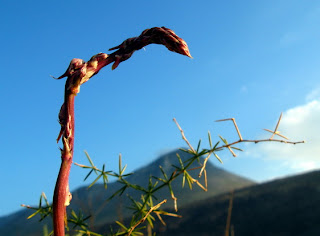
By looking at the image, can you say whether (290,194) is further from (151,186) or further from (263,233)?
(151,186)

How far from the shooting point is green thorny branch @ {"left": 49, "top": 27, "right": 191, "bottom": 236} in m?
0.78

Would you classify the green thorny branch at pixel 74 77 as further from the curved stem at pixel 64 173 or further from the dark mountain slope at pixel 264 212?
the dark mountain slope at pixel 264 212

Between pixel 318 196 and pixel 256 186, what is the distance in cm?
209

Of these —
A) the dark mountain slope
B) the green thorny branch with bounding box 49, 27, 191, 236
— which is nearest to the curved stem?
the green thorny branch with bounding box 49, 27, 191, 236

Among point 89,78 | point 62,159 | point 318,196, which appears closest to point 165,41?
point 89,78

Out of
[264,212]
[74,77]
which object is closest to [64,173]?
[74,77]

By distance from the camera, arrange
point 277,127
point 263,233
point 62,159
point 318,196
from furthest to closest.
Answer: point 318,196 → point 263,233 → point 277,127 → point 62,159

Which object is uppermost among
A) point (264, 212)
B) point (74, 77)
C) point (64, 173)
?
point (74, 77)

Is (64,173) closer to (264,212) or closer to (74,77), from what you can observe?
(74,77)

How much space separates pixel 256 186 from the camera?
31.4ft

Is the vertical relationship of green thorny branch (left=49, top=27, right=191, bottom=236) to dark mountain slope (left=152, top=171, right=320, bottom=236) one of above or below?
above

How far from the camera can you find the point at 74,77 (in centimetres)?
79

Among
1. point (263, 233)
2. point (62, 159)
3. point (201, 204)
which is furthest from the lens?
point (201, 204)

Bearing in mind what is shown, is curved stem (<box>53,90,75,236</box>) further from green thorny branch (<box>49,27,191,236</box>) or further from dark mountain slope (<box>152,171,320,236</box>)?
dark mountain slope (<box>152,171,320,236</box>)
